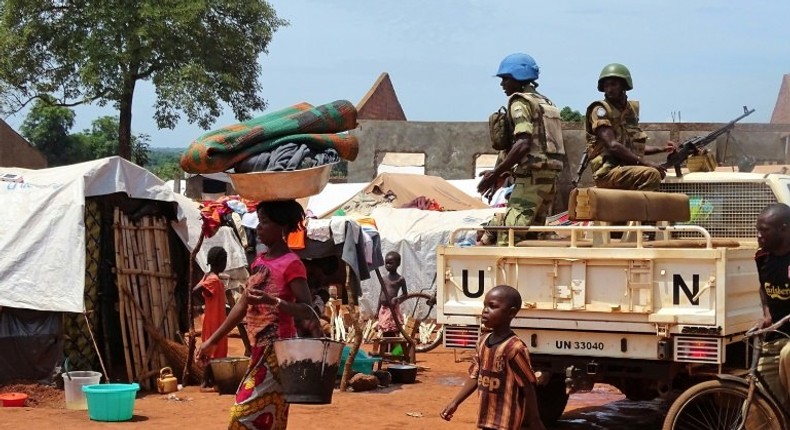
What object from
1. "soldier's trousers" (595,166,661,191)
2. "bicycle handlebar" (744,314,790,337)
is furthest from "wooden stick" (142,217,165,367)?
"bicycle handlebar" (744,314,790,337)

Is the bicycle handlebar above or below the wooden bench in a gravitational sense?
above

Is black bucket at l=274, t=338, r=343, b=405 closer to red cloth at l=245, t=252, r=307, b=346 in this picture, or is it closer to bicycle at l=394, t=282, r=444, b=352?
red cloth at l=245, t=252, r=307, b=346

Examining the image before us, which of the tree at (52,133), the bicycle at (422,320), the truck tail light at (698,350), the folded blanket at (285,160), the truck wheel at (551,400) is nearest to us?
the folded blanket at (285,160)

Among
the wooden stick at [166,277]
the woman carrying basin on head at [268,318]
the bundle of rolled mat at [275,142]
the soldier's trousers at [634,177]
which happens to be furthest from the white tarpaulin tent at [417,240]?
the woman carrying basin on head at [268,318]

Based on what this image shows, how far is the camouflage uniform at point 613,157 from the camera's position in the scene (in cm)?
866

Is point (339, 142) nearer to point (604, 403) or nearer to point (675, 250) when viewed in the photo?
point (675, 250)

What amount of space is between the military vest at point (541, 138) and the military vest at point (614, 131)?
1.43 ft

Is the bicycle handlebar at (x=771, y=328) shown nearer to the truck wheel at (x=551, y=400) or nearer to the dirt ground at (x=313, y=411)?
the truck wheel at (x=551, y=400)

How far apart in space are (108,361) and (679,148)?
618cm

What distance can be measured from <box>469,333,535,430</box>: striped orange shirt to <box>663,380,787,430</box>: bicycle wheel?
1.75 metres

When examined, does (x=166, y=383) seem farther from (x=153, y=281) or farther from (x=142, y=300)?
(x=153, y=281)

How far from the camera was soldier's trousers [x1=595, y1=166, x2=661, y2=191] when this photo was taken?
340 inches

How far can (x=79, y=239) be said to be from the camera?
1078 centimetres

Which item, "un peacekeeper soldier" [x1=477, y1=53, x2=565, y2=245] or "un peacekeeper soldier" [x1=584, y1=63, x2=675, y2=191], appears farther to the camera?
"un peacekeeper soldier" [x1=584, y1=63, x2=675, y2=191]
